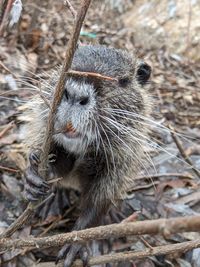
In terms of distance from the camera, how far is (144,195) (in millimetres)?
3727

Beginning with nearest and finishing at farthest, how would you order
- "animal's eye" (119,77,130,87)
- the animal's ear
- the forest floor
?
"animal's eye" (119,77,130,87) → the forest floor → the animal's ear

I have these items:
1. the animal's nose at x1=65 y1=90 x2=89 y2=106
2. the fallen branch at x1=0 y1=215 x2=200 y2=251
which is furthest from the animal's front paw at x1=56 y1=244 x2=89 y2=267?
the animal's nose at x1=65 y1=90 x2=89 y2=106

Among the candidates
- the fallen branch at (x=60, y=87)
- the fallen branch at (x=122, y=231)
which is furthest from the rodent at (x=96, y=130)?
the fallen branch at (x=122, y=231)

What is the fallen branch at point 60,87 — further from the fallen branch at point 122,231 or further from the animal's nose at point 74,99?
the animal's nose at point 74,99

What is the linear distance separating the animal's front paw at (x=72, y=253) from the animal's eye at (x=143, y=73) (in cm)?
114

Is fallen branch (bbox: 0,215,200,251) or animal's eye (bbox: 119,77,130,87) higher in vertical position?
animal's eye (bbox: 119,77,130,87)

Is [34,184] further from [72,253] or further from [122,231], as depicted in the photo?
[122,231]

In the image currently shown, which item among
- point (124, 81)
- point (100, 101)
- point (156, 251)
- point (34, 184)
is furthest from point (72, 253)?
point (124, 81)

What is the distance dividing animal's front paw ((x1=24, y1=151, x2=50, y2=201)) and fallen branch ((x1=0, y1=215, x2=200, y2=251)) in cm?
31

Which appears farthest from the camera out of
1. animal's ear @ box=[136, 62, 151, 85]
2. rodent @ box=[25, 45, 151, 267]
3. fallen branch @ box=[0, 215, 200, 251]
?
animal's ear @ box=[136, 62, 151, 85]

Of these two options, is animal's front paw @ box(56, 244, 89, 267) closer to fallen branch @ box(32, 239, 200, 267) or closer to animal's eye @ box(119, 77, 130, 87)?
fallen branch @ box(32, 239, 200, 267)

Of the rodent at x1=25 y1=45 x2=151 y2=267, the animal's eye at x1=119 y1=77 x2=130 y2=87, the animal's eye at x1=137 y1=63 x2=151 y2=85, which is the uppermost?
the animal's eye at x1=137 y1=63 x2=151 y2=85

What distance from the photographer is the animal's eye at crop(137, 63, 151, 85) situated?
3.27m

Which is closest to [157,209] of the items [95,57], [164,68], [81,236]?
[95,57]
